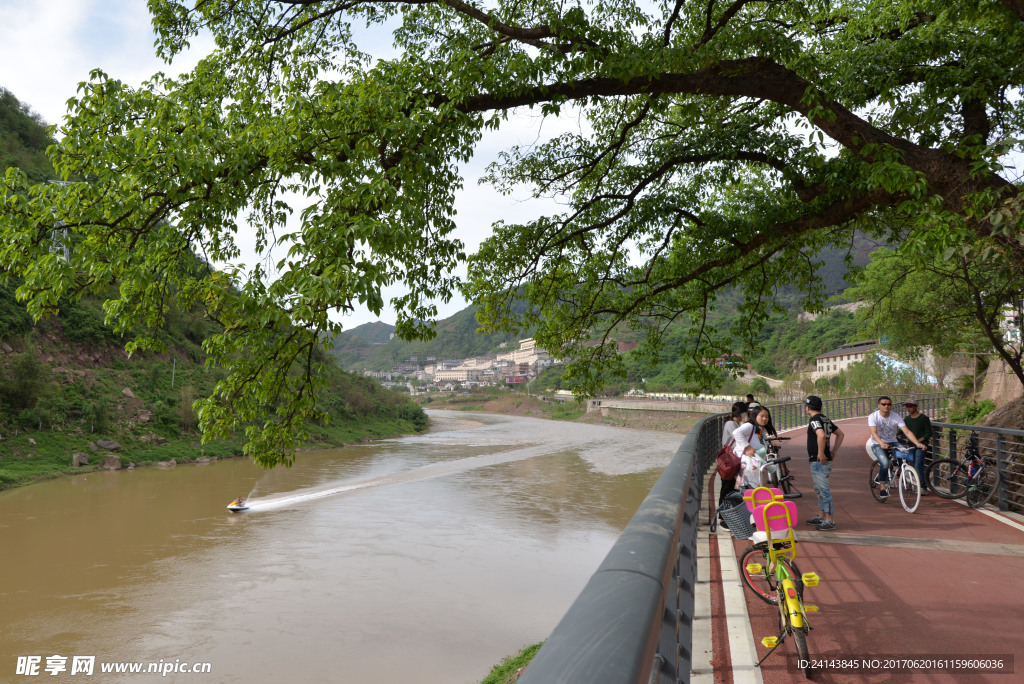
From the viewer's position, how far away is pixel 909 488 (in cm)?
970

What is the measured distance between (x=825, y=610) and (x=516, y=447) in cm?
5023

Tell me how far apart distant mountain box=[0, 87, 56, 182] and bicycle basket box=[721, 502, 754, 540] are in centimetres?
5623

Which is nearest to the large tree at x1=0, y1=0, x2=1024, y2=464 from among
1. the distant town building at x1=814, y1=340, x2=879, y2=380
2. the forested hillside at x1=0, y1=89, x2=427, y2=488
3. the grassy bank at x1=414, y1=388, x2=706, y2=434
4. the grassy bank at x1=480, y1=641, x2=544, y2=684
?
the grassy bank at x1=480, y1=641, x2=544, y2=684

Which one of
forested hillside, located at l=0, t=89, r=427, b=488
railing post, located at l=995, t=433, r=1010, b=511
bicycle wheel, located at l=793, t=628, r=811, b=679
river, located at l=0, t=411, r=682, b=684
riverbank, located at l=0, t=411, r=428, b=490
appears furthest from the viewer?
forested hillside, located at l=0, t=89, r=427, b=488

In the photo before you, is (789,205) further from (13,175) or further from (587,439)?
(587,439)

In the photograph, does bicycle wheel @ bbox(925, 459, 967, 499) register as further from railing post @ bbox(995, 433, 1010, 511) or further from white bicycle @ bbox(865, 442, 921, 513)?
white bicycle @ bbox(865, 442, 921, 513)

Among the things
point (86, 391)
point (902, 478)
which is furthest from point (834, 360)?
point (902, 478)

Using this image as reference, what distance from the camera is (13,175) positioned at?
680 centimetres

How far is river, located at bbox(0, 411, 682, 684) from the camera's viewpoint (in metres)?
12.5

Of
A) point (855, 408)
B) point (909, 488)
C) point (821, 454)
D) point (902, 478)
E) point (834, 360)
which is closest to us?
point (821, 454)

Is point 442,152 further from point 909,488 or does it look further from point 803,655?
point 909,488

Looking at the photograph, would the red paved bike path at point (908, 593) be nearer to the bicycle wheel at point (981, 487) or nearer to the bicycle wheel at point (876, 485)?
the bicycle wheel at point (981, 487)

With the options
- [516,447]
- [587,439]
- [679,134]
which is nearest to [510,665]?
[679,134]

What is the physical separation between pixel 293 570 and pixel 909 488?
15189mm
